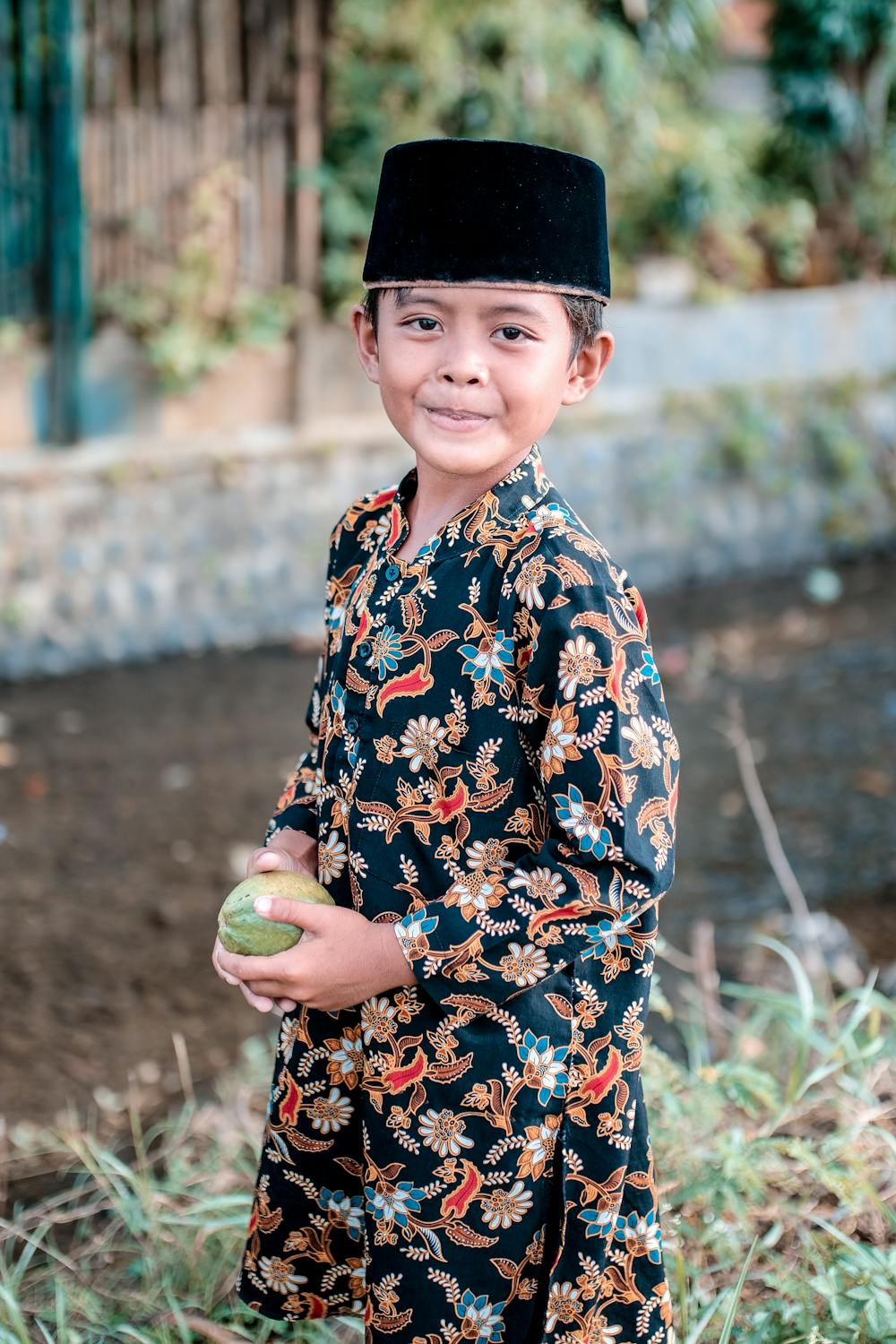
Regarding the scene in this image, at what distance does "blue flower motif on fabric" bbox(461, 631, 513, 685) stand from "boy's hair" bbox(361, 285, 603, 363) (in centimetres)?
35

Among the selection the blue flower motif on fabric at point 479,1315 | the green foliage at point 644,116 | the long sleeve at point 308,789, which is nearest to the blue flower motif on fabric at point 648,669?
the long sleeve at point 308,789

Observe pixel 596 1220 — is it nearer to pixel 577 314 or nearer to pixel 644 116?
pixel 577 314

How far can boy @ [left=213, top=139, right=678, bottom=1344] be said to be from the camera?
1.45 meters

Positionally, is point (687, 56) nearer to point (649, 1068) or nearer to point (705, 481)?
point (705, 481)

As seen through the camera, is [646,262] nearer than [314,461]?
No

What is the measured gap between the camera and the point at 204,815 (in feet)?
15.5

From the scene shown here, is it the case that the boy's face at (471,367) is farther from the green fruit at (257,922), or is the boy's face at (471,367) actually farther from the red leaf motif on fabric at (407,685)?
the green fruit at (257,922)

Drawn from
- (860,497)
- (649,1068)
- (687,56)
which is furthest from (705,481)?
(649,1068)

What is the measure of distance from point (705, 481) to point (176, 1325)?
590 cm

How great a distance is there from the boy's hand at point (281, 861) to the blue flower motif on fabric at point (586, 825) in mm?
388

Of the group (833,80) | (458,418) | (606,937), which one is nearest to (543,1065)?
(606,937)

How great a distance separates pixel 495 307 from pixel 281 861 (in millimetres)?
697

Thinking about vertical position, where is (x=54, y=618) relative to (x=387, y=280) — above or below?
below

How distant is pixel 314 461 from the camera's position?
6152 millimetres
